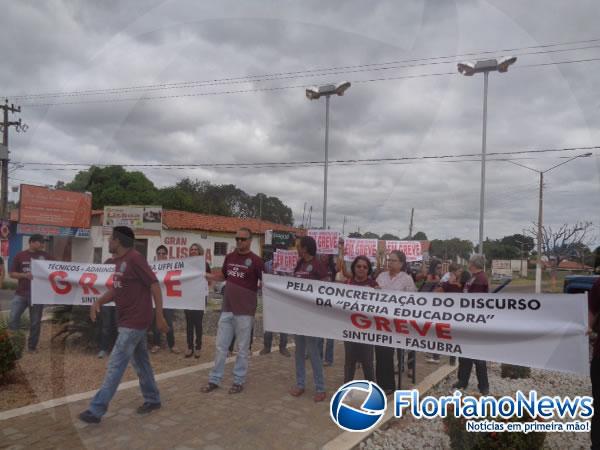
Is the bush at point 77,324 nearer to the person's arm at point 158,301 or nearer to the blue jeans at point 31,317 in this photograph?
the blue jeans at point 31,317

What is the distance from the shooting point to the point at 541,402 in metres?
3.84

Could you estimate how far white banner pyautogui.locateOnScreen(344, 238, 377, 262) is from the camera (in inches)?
454

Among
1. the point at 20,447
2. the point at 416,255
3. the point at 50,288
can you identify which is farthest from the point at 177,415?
the point at 416,255

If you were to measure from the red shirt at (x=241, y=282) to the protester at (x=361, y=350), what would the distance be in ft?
3.68

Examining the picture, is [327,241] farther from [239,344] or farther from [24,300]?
[24,300]

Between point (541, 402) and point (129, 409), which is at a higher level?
point (541, 402)

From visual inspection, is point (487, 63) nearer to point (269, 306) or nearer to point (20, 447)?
point (269, 306)

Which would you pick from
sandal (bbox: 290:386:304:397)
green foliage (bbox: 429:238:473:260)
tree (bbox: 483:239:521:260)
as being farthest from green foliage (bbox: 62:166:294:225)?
tree (bbox: 483:239:521:260)

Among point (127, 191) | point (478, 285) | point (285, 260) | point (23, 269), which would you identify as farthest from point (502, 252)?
point (23, 269)

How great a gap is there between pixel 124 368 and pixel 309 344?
6.44 feet

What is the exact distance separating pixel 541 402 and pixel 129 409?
3.77 meters

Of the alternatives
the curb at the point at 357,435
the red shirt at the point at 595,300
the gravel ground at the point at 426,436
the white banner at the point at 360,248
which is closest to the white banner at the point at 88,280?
the curb at the point at 357,435

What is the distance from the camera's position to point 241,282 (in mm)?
5090

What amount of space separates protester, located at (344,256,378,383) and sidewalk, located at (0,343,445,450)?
507 mm
